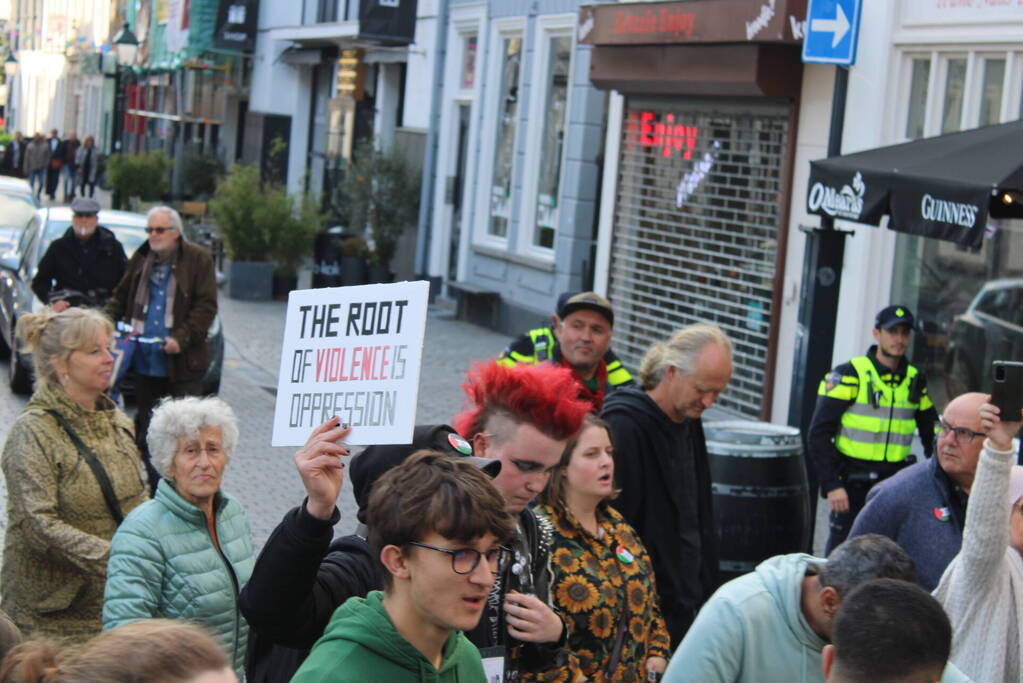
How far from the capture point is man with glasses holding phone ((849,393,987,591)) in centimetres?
541

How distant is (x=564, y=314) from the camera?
7.00m

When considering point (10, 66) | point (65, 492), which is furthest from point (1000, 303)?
point (10, 66)

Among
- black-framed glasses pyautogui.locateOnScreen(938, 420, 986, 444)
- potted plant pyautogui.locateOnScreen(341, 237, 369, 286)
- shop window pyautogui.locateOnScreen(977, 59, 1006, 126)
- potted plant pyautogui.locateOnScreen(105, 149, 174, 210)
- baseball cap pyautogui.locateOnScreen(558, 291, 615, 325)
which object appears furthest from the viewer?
potted plant pyautogui.locateOnScreen(105, 149, 174, 210)

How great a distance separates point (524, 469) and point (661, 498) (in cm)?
157

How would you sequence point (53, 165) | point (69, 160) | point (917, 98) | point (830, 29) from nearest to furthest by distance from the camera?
point (830, 29), point (917, 98), point (53, 165), point (69, 160)

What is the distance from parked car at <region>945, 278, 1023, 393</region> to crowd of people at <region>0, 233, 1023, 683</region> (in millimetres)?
4975

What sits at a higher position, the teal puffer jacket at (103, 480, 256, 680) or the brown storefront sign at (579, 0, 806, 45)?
the brown storefront sign at (579, 0, 806, 45)

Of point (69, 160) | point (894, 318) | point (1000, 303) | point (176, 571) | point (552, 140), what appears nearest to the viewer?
point (176, 571)

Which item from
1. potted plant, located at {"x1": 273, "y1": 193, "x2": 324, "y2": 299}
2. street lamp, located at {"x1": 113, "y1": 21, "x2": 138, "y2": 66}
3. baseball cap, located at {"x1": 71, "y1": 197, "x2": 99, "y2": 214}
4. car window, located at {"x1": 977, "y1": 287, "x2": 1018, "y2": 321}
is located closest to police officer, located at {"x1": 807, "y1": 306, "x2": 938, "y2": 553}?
car window, located at {"x1": 977, "y1": 287, "x2": 1018, "y2": 321}

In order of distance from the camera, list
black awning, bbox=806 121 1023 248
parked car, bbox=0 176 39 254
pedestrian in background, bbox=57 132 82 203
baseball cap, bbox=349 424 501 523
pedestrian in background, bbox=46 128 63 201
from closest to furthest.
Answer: baseball cap, bbox=349 424 501 523
black awning, bbox=806 121 1023 248
parked car, bbox=0 176 39 254
pedestrian in background, bbox=46 128 63 201
pedestrian in background, bbox=57 132 82 203

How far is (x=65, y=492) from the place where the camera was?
521 centimetres

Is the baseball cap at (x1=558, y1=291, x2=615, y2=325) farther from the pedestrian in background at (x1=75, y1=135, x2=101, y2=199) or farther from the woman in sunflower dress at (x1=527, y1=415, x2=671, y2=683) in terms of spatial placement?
the pedestrian in background at (x1=75, y1=135, x2=101, y2=199)

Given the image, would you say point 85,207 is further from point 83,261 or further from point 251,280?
point 251,280

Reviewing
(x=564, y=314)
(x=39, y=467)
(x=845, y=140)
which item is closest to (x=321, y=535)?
(x=39, y=467)
